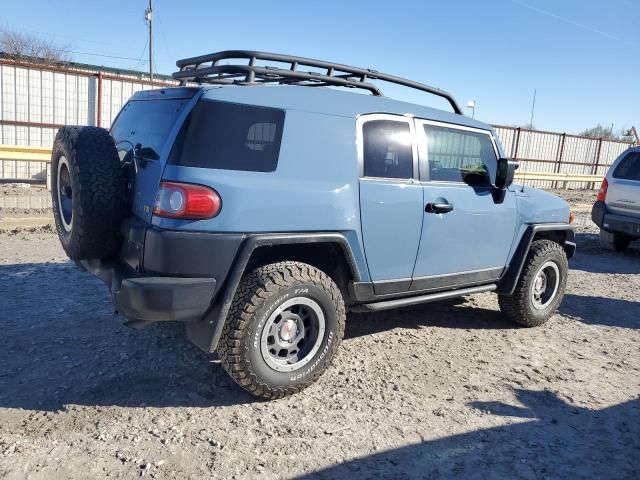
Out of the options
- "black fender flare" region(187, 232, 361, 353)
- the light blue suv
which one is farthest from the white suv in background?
"black fender flare" region(187, 232, 361, 353)

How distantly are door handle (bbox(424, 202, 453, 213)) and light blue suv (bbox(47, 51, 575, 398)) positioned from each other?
0.02m

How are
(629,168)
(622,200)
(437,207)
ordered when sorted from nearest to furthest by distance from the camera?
(437,207), (622,200), (629,168)

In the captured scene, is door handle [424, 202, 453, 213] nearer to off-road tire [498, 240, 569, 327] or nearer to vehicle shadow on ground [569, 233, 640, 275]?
off-road tire [498, 240, 569, 327]

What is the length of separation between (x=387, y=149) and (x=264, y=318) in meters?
1.54

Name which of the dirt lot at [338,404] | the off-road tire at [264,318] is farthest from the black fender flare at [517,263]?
the off-road tire at [264,318]

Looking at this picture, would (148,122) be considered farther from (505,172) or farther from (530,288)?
(530,288)

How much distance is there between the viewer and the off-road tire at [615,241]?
9539 mm

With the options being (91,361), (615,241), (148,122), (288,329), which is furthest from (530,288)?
(615,241)

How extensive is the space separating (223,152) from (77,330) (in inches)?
88.0

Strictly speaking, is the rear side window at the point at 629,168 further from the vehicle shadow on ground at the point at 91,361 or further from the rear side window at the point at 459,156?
the vehicle shadow on ground at the point at 91,361

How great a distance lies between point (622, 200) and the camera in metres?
8.80

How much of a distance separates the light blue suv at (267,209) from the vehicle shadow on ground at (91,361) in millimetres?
424

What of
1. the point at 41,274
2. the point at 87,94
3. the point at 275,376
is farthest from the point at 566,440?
the point at 87,94

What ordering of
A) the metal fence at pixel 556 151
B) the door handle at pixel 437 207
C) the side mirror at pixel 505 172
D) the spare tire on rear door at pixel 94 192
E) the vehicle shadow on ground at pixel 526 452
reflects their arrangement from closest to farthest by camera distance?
the vehicle shadow on ground at pixel 526 452
the spare tire on rear door at pixel 94 192
the door handle at pixel 437 207
the side mirror at pixel 505 172
the metal fence at pixel 556 151
